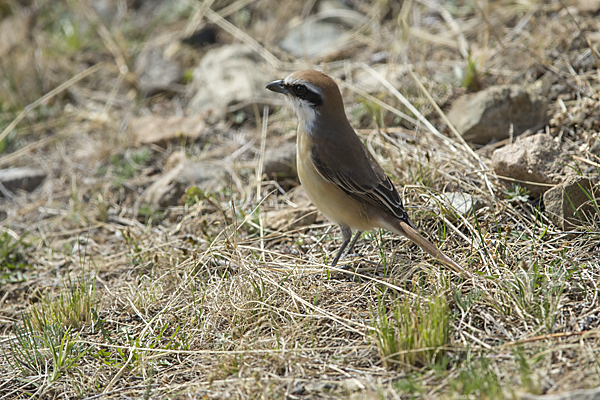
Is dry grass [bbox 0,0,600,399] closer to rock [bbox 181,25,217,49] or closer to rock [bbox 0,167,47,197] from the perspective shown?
rock [bbox 0,167,47,197]

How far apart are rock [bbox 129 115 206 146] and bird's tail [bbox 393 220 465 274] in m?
3.83

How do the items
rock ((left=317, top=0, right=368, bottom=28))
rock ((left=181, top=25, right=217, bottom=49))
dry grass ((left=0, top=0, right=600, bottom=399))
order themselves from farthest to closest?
rock ((left=181, top=25, right=217, bottom=49))
rock ((left=317, top=0, right=368, bottom=28))
dry grass ((left=0, top=0, right=600, bottom=399))

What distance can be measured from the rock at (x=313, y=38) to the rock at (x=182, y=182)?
116 inches

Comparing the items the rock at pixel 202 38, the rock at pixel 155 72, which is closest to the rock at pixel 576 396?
the rock at pixel 155 72

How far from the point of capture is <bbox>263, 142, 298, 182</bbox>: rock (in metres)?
6.46

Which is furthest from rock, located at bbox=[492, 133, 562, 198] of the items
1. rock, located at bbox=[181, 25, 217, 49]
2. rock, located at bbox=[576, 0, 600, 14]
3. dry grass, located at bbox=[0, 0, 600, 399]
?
rock, located at bbox=[181, 25, 217, 49]

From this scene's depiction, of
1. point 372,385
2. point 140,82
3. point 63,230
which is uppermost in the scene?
point 140,82

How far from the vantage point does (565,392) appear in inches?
119

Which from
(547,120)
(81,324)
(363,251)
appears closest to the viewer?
(81,324)

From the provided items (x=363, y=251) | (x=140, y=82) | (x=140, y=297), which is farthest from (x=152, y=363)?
(x=140, y=82)

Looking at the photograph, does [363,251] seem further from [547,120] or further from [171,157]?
[171,157]

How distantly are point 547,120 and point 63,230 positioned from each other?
562 cm

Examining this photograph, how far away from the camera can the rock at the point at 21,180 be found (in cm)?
741

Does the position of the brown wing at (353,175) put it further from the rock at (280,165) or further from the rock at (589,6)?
the rock at (589,6)
